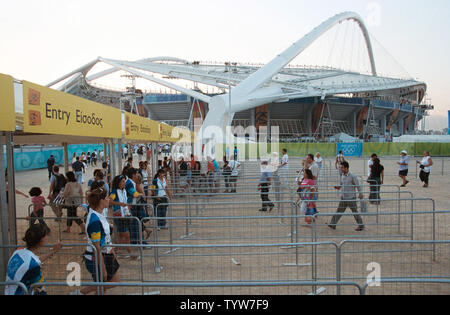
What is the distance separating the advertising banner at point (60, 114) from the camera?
14.4 feet

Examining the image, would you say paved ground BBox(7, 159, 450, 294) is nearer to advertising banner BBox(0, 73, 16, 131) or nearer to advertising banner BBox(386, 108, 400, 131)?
advertising banner BBox(0, 73, 16, 131)

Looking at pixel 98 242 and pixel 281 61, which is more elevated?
pixel 281 61

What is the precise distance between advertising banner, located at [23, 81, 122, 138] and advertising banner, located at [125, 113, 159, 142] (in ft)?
5.95

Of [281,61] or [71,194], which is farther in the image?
[281,61]

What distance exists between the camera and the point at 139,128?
10719 mm

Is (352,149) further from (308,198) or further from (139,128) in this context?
(139,128)

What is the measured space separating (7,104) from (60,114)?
1249 millimetres

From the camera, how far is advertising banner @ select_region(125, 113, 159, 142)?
30.5 ft

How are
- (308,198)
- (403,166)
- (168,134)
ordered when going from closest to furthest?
(308,198)
(403,166)
(168,134)

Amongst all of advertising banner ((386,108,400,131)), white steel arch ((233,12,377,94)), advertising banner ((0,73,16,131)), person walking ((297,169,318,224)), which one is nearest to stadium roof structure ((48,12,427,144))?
white steel arch ((233,12,377,94))

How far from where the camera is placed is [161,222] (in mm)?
8719

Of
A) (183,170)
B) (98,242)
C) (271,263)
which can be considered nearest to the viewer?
(98,242)

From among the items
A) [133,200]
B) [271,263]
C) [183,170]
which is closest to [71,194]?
[133,200]
